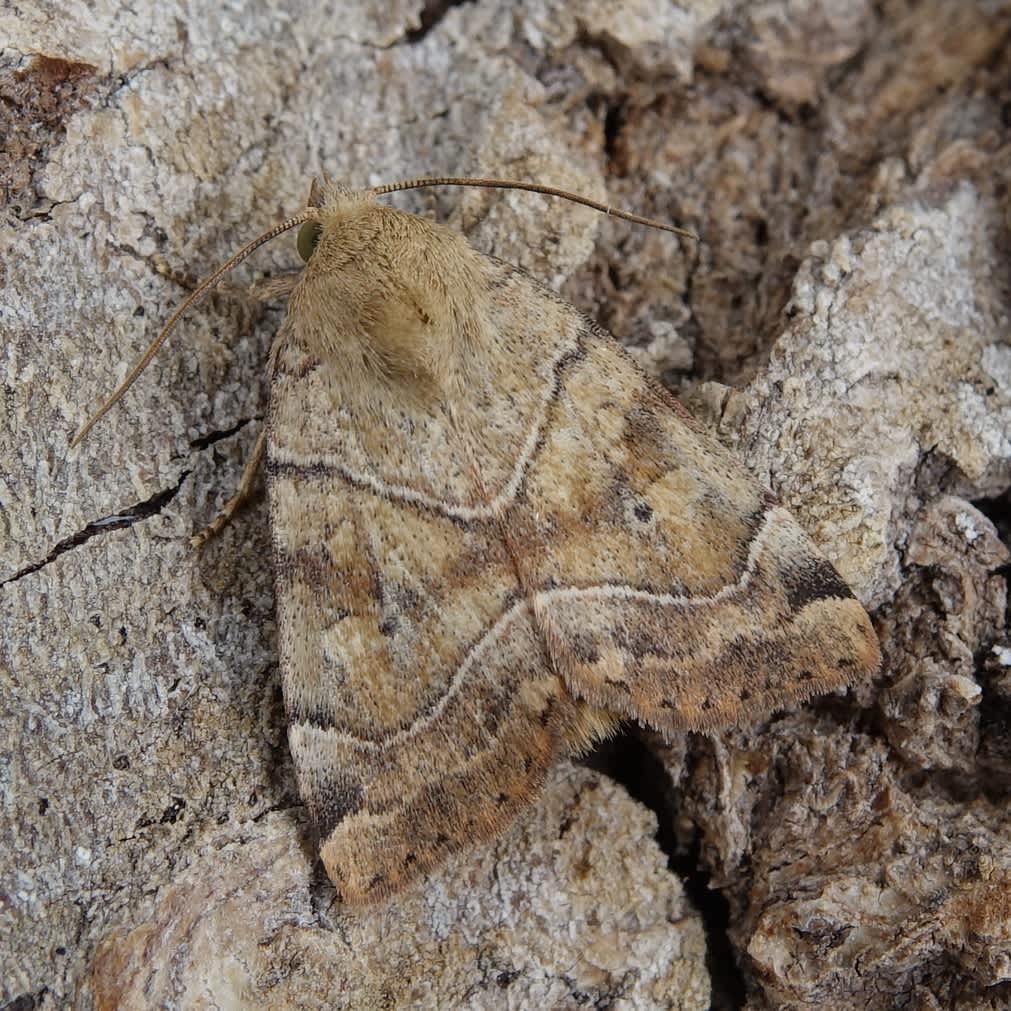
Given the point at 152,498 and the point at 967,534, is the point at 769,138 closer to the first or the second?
the point at 967,534

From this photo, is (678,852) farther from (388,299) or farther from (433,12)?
(433,12)

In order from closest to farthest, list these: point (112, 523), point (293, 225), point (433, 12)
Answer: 1. point (112, 523)
2. point (293, 225)
3. point (433, 12)

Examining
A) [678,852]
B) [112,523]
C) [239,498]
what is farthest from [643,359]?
[112,523]

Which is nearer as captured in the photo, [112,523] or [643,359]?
[112,523]

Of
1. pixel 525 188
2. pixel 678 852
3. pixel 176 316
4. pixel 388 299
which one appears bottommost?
pixel 678 852

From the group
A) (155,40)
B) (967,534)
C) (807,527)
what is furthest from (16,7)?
(967,534)

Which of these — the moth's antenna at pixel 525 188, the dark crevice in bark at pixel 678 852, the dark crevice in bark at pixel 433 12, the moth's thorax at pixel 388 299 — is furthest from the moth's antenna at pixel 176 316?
the dark crevice in bark at pixel 678 852

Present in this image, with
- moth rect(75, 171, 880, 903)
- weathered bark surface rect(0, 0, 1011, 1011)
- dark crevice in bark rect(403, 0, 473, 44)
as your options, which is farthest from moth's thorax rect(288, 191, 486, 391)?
dark crevice in bark rect(403, 0, 473, 44)
